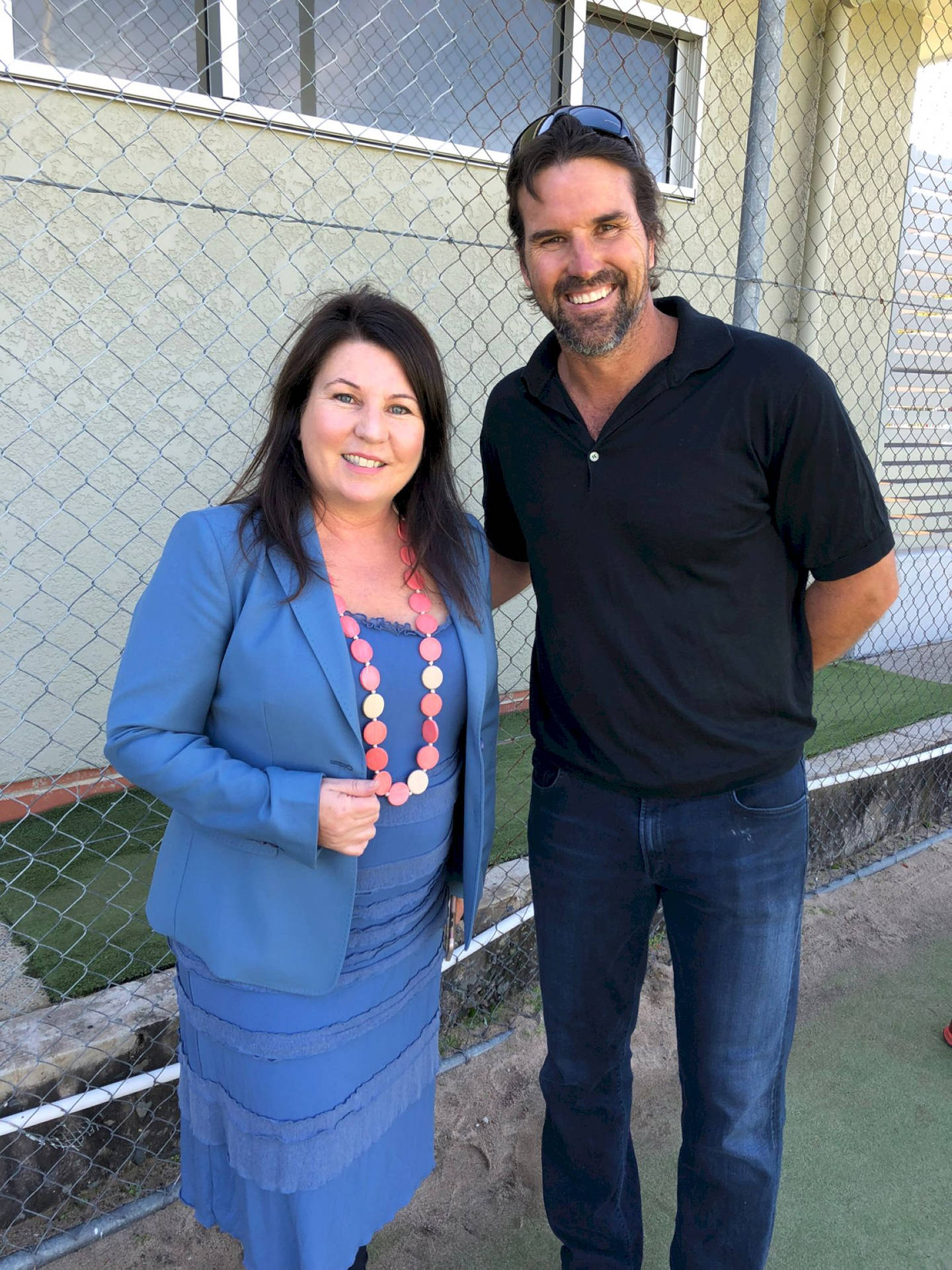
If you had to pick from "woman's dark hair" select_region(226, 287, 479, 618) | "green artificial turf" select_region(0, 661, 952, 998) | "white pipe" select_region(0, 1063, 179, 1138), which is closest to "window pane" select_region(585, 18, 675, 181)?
"green artificial turf" select_region(0, 661, 952, 998)

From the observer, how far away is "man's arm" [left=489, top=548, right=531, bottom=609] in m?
2.05

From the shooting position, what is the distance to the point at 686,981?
1748 millimetres

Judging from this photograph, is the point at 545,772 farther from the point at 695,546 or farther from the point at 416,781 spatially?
the point at 695,546

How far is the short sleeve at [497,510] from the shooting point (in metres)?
1.88

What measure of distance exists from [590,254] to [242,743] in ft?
3.37

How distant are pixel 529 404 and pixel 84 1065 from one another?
1.77 meters

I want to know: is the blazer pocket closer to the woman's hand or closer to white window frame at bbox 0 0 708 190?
the woman's hand

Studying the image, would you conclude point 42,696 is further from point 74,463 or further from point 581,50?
point 581,50

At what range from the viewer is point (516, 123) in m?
4.55

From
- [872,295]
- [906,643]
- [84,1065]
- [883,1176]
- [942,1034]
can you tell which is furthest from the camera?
[906,643]

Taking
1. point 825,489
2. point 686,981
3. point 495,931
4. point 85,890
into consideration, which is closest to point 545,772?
point 686,981

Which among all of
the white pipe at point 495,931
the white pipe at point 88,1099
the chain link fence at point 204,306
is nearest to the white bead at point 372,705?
the chain link fence at point 204,306

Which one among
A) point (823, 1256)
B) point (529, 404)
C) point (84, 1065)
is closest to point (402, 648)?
point (529, 404)

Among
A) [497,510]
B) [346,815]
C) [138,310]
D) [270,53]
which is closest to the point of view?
[346,815]
